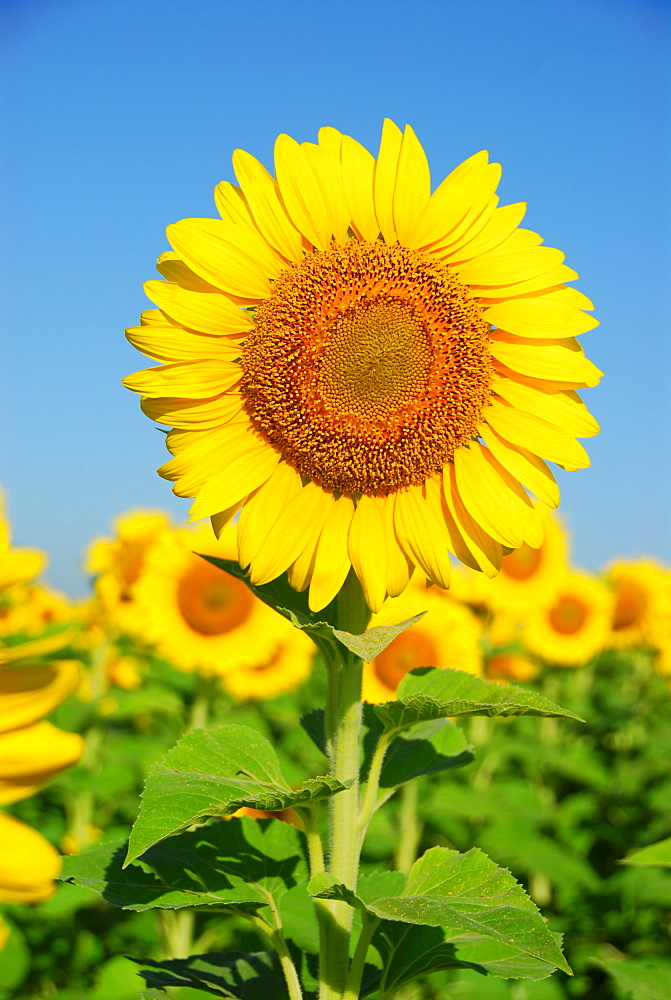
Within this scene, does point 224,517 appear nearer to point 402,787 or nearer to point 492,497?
point 492,497

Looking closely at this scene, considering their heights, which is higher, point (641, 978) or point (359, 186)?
point (359, 186)

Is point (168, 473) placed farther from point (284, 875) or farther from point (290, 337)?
point (284, 875)

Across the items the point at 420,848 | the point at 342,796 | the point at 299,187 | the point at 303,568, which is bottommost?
the point at 420,848

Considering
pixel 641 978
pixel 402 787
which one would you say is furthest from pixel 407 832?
pixel 641 978

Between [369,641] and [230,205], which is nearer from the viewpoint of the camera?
[369,641]

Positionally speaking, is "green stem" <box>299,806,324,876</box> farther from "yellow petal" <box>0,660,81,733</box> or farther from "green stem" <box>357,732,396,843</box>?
"yellow petal" <box>0,660,81,733</box>

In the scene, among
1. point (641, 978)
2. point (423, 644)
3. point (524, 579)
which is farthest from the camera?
point (524, 579)

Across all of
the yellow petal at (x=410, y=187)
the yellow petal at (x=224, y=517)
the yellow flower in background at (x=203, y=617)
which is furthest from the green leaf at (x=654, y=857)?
the yellow flower in background at (x=203, y=617)
